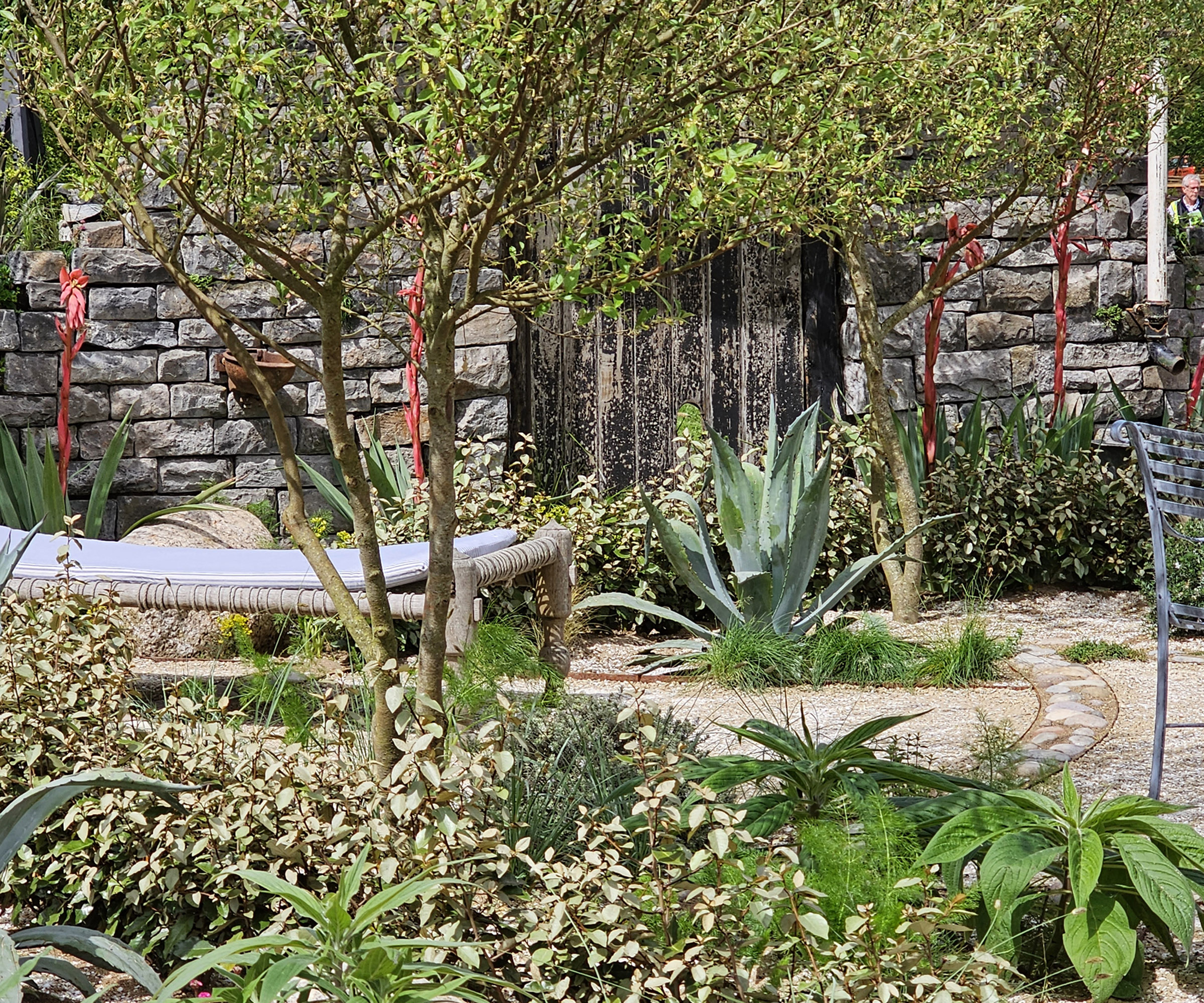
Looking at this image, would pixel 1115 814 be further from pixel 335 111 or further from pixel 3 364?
pixel 3 364

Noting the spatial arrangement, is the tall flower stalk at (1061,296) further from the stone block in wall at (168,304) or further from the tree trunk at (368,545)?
the tree trunk at (368,545)

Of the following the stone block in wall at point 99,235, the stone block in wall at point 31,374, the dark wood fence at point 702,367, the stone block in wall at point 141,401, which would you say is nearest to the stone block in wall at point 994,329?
the dark wood fence at point 702,367

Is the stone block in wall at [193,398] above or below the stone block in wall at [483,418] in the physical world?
above

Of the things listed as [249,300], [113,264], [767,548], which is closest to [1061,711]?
[767,548]

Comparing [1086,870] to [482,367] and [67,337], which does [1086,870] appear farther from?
[67,337]

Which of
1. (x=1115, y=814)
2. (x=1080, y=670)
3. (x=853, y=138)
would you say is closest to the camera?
(x=1115, y=814)

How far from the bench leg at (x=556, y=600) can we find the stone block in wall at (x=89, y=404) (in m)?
2.46

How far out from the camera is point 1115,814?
6.46 feet

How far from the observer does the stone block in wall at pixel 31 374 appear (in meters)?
5.52

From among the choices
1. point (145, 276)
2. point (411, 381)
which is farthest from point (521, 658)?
point (145, 276)

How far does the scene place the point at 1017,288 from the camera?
241 inches

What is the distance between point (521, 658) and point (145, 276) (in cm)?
290

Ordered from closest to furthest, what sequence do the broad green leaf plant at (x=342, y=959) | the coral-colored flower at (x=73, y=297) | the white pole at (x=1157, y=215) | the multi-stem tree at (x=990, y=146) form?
the broad green leaf plant at (x=342, y=959)
the multi-stem tree at (x=990, y=146)
the coral-colored flower at (x=73, y=297)
the white pole at (x=1157, y=215)

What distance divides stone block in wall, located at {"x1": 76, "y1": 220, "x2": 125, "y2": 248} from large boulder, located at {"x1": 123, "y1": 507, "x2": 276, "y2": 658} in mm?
1386
